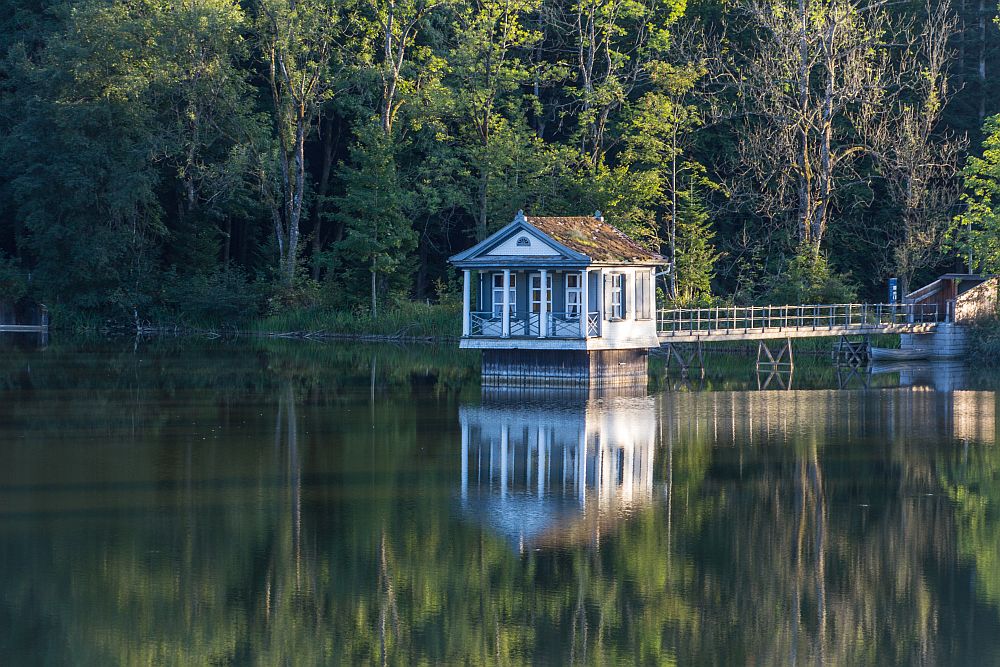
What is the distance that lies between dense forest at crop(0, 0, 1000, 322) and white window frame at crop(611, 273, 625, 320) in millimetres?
17767

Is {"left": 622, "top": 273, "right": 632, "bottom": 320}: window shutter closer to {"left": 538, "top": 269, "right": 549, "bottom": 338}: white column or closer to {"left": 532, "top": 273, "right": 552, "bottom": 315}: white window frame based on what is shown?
{"left": 532, "top": 273, "right": 552, "bottom": 315}: white window frame

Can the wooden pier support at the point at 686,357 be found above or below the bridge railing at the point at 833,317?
below

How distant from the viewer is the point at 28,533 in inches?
714

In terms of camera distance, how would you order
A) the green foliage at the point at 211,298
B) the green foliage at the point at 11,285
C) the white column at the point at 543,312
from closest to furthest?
the white column at the point at 543,312
the green foliage at the point at 211,298
the green foliage at the point at 11,285

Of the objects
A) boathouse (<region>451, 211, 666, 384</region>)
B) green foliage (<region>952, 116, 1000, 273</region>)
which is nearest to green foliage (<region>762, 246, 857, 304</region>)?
green foliage (<region>952, 116, 1000, 273</region>)

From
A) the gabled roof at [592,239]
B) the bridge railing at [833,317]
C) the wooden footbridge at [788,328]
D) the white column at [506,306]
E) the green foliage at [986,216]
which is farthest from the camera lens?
the green foliage at [986,216]

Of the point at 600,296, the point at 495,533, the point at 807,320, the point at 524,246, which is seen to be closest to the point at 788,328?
the point at 807,320

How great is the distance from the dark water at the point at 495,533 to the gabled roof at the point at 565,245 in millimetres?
6606

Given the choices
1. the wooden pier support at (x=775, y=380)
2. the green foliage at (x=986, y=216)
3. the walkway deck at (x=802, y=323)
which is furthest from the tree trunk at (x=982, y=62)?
the wooden pier support at (x=775, y=380)

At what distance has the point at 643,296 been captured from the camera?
41625 mm

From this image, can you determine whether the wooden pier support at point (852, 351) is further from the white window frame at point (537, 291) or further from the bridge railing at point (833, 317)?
the white window frame at point (537, 291)

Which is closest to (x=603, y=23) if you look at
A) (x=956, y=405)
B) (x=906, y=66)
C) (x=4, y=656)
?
→ (x=906, y=66)

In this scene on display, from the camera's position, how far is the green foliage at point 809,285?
52.5m

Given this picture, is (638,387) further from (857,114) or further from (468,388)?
(857,114)
